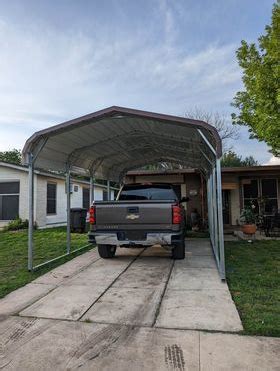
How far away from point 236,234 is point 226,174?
11.0 feet

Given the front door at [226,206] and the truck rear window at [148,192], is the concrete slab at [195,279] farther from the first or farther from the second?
the front door at [226,206]

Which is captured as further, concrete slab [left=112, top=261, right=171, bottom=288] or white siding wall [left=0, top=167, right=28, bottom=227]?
white siding wall [left=0, top=167, right=28, bottom=227]

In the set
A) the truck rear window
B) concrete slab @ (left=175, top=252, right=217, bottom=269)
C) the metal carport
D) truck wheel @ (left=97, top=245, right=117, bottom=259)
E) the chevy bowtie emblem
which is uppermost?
the metal carport

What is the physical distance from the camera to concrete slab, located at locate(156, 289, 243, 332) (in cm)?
383

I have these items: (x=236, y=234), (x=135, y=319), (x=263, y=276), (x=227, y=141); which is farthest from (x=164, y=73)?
(x=227, y=141)

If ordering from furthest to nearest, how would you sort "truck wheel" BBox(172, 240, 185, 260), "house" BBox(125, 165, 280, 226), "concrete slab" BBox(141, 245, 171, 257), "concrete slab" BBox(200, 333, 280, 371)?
"house" BBox(125, 165, 280, 226), "concrete slab" BBox(141, 245, 171, 257), "truck wheel" BBox(172, 240, 185, 260), "concrete slab" BBox(200, 333, 280, 371)


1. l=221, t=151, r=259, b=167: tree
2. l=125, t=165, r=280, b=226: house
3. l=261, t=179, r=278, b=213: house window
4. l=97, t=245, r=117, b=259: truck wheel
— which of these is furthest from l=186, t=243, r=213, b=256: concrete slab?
l=221, t=151, r=259, b=167: tree

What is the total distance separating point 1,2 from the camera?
24.1 ft

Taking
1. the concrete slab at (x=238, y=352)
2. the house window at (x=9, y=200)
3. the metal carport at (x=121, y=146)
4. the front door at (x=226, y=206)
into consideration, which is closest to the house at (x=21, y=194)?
the house window at (x=9, y=200)

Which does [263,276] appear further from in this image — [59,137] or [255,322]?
[59,137]

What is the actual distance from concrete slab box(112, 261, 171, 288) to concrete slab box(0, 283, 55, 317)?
1.23m

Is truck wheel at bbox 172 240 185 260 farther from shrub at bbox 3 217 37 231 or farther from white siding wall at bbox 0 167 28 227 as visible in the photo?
white siding wall at bbox 0 167 28 227

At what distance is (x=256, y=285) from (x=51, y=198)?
543 inches

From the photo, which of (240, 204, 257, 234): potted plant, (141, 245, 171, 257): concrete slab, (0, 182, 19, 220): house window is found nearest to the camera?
(141, 245, 171, 257): concrete slab
